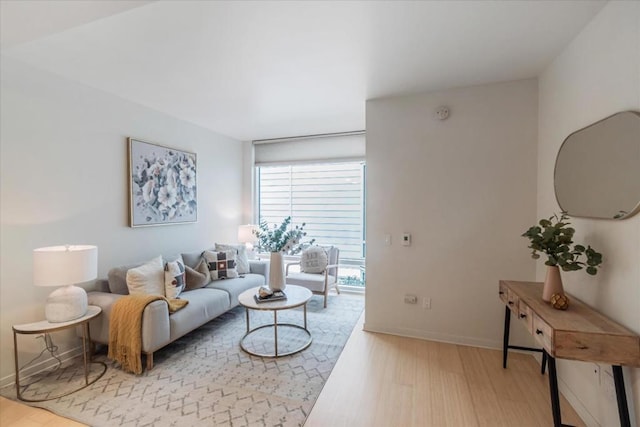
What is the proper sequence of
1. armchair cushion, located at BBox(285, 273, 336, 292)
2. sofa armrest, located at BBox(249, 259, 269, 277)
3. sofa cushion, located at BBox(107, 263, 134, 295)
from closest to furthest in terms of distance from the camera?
1. sofa cushion, located at BBox(107, 263, 134, 295)
2. armchair cushion, located at BBox(285, 273, 336, 292)
3. sofa armrest, located at BBox(249, 259, 269, 277)

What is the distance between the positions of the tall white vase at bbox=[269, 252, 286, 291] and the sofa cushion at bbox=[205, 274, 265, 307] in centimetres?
70

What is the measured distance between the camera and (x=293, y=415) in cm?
190

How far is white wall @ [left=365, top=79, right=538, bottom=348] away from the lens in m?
2.66

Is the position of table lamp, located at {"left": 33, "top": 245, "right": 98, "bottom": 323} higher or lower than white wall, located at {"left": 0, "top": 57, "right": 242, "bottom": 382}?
lower

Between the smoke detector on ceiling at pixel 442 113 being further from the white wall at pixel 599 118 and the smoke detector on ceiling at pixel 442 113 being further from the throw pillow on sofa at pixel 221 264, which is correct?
the throw pillow on sofa at pixel 221 264

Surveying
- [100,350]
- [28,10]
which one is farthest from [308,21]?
[100,350]

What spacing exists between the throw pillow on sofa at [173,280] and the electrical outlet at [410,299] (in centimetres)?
243

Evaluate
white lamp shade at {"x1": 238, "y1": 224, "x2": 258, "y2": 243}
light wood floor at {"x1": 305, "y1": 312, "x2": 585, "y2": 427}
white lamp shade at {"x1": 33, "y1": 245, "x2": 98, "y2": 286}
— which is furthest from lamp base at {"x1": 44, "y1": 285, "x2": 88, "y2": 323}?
white lamp shade at {"x1": 238, "y1": 224, "x2": 258, "y2": 243}

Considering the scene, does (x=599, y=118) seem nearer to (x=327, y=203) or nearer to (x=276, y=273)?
(x=276, y=273)

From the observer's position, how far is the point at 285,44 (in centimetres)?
206

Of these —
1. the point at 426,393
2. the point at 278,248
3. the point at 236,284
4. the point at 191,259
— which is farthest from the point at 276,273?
the point at 426,393

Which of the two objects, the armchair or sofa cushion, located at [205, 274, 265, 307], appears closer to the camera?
sofa cushion, located at [205, 274, 265, 307]

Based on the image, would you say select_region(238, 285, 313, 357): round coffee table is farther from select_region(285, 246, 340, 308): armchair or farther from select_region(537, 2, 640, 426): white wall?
select_region(537, 2, 640, 426): white wall

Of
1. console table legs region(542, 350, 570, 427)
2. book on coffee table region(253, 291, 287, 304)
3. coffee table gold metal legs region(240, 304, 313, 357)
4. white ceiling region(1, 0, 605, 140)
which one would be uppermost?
white ceiling region(1, 0, 605, 140)
